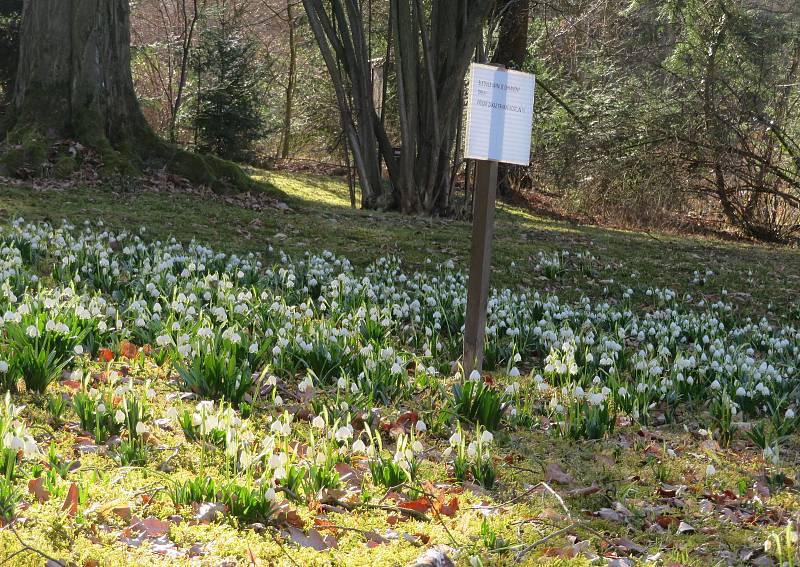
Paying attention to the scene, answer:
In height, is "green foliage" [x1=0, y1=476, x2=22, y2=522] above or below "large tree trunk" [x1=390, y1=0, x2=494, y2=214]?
below

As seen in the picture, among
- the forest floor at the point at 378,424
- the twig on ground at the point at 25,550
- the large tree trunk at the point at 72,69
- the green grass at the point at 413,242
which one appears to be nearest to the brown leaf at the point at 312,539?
the forest floor at the point at 378,424

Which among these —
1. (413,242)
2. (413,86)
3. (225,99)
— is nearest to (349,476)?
(413,242)

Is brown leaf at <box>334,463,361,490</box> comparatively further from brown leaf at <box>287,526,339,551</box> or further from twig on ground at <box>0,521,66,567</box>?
twig on ground at <box>0,521,66,567</box>

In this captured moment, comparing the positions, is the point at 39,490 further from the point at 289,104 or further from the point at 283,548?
the point at 289,104

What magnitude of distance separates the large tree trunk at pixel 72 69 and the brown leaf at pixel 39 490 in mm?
7239

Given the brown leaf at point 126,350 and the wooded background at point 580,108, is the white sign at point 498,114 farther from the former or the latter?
the wooded background at point 580,108

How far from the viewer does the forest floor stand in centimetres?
262

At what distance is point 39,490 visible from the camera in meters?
2.56

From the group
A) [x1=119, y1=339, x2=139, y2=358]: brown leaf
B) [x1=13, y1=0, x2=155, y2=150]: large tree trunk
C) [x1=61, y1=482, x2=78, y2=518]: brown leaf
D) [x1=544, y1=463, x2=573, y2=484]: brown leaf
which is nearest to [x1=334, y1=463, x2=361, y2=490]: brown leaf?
[x1=544, y1=463, x2=573, y2=484]: brown leaf

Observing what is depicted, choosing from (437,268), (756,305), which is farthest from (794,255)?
(437,268)

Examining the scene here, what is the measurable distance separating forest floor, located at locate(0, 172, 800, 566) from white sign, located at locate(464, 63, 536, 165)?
Result: 3.74ft

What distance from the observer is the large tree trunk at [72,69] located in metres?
9.12

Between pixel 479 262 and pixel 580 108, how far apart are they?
11.4 metres

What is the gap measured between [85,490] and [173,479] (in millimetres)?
299
